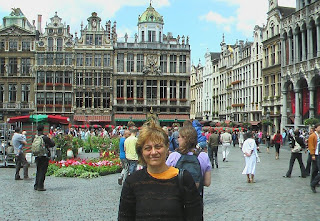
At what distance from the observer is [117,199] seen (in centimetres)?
1077

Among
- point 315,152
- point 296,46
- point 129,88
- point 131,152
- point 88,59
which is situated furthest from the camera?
point 129,88

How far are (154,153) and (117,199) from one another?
7437 millimetres

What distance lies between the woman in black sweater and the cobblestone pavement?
5155mm

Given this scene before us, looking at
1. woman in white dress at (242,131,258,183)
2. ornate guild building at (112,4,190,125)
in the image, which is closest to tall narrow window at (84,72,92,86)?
ornate guild building at (112,4,190,125)

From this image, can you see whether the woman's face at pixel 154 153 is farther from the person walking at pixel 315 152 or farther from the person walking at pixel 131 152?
Answer: the person walking at pixel 315 152

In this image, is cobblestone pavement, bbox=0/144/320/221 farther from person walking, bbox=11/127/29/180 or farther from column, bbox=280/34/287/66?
column, bbox=280/34/287/66

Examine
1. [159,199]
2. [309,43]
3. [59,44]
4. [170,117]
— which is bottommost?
[159,199]

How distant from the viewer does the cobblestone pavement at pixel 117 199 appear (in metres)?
8.77

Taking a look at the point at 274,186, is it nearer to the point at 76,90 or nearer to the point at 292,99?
the point at 292,99

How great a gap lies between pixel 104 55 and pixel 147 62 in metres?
5.77

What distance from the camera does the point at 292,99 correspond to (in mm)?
46094

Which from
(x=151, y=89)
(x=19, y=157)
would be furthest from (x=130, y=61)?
(x=19, y=157)

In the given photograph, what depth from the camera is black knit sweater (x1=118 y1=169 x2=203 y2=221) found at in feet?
11.2

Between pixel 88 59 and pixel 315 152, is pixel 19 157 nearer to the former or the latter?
pixel 315 152
